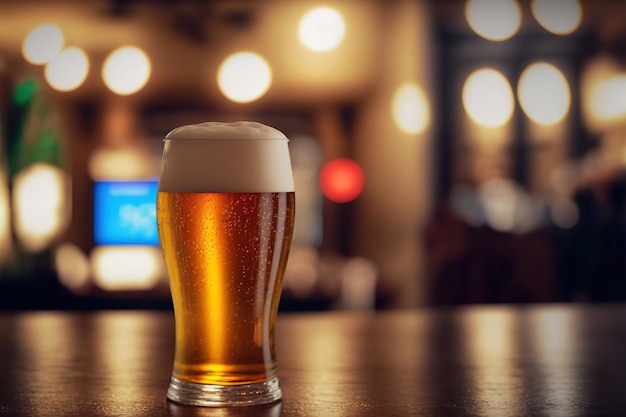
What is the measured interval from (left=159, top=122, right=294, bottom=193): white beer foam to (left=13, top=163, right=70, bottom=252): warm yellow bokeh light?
20.2 feet

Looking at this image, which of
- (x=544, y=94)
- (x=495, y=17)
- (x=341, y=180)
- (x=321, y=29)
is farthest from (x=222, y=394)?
(x=544, y=94)

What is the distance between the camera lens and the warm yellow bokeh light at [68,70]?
6.91 m

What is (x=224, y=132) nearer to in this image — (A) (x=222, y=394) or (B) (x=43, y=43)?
(A) (x=222, y=394)

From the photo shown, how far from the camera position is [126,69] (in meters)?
6.84

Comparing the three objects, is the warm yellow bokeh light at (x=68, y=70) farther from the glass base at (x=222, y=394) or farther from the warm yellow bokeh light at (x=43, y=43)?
the glass base at (x=222, y=394)

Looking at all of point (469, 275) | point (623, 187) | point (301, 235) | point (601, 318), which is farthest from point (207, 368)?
point (301, 235)

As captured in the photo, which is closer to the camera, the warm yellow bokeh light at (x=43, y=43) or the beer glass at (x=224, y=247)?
the beer glass at (x=224, y=247)

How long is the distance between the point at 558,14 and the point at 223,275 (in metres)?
7.05

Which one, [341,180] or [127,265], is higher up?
[341,180]

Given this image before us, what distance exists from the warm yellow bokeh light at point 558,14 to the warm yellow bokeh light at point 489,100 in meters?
0.55

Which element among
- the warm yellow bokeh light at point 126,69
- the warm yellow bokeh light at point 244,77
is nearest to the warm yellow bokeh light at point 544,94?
the warm yellow bokeh light at point 244,77

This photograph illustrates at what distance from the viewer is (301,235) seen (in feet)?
22.8

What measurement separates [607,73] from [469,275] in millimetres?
5734

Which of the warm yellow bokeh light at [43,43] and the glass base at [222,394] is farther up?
the warm yellow bokeh light at [43,43]
